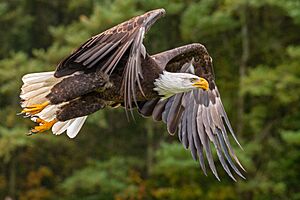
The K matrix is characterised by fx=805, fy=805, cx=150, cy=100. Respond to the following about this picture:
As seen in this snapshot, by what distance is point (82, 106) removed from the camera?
5.11 m

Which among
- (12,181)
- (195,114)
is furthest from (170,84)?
(12,181)

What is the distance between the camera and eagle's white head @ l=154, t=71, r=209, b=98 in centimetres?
515

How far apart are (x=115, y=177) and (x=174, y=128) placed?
8.51 m

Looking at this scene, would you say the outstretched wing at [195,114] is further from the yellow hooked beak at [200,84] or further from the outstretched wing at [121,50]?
the outstretched wing at [121,50]

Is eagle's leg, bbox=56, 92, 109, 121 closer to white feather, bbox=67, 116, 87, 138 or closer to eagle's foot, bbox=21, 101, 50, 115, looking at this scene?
eagle's foot, bbox=21, 101, 50, 115

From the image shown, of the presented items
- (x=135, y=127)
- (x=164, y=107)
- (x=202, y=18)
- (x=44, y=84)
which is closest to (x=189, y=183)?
(x=135, y=127)

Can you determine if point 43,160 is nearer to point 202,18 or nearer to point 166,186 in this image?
point 166,186

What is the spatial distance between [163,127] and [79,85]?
33.5ft

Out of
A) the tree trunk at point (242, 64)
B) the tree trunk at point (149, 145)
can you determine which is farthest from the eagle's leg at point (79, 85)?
the tree trunk at point (149, 145)

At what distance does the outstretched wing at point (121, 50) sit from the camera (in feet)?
15.2

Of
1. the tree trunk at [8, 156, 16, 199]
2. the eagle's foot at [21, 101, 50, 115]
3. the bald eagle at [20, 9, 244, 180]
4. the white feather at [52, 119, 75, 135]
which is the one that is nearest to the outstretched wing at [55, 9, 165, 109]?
the bald eagle at [20, 9, 244, 180]

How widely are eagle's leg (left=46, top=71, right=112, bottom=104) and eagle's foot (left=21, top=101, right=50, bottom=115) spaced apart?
4.5 inches

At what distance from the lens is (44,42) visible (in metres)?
16.9

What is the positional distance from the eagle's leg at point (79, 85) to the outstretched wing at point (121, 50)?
0.08m
